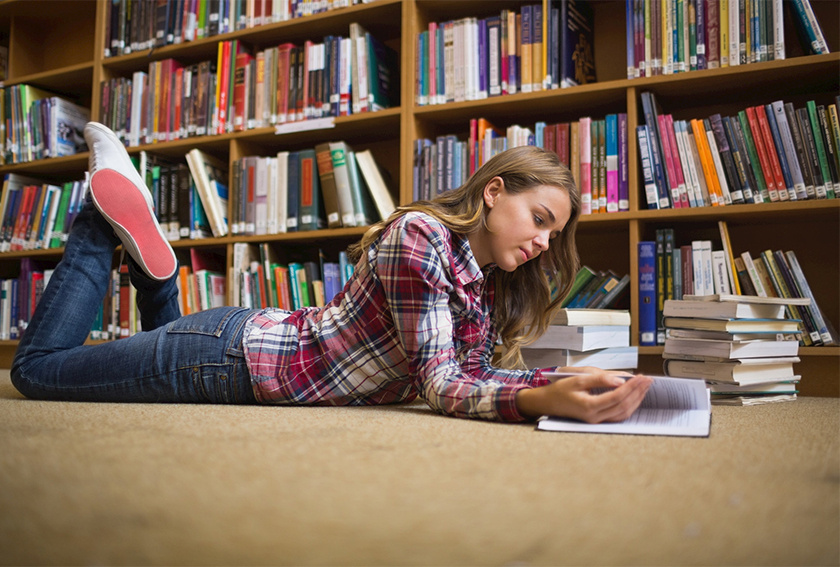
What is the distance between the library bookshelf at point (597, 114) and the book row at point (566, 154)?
0.11 feet

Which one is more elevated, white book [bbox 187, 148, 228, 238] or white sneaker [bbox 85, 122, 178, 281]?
white book [bbox 187, 148, 228, 238]

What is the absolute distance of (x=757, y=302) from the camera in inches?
58.4

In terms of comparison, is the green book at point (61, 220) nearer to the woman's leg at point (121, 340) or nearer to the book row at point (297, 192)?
the book row at point (297, 192)

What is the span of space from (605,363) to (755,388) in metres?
0.34

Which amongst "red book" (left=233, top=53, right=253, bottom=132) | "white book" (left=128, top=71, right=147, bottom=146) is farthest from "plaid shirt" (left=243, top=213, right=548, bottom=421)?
"white book" (left=128, top=71, right=147, bottom=146)

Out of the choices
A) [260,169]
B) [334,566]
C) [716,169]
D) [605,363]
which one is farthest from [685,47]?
[334,566]

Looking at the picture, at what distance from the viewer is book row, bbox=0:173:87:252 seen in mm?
2652

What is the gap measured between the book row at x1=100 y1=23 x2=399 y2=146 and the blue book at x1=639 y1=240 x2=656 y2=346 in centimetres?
99

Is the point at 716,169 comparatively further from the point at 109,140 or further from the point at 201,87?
the point at 201,87

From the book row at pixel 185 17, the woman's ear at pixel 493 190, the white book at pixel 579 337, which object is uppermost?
the book row at pixel 185 17

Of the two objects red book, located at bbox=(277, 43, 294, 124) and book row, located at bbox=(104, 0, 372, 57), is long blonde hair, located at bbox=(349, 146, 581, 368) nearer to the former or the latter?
red book, located at bbox=(277, 43, 294, 124)

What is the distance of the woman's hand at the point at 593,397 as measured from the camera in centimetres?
94

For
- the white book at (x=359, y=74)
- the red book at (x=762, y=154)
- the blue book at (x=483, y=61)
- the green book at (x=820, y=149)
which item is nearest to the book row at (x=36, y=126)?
the white book at (x=359, y=74)

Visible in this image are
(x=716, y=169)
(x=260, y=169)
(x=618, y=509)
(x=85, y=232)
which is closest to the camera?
(x=618, y=509)
